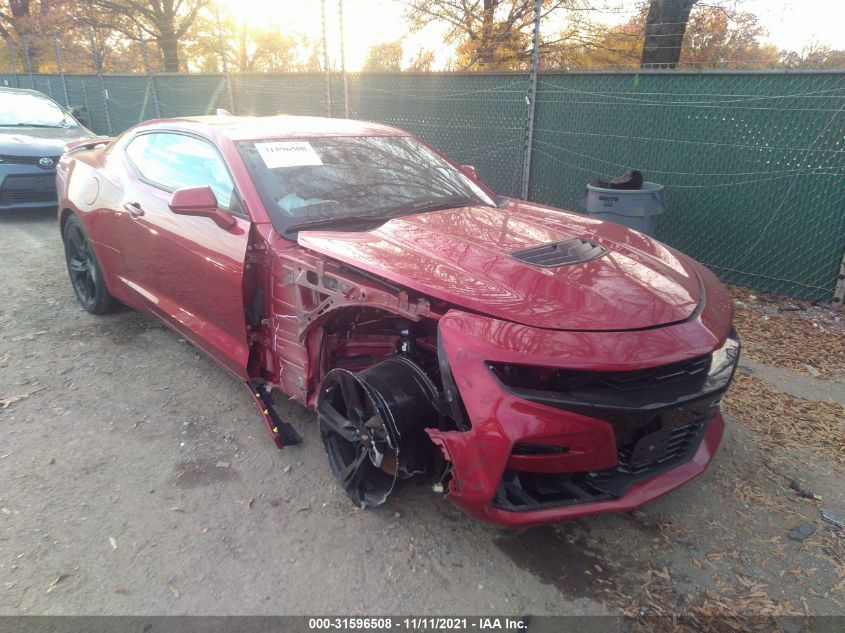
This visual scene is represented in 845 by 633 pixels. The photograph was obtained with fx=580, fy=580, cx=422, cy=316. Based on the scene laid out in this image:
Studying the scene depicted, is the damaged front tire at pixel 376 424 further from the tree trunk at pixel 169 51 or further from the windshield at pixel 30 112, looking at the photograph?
the tree trunk at pixel 169 51

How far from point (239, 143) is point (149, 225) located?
89cm

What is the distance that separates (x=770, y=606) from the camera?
6.94 feet

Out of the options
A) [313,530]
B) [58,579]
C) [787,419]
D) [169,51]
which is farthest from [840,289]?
[169,51]

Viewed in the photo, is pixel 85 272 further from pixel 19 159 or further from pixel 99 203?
pixel 19 159

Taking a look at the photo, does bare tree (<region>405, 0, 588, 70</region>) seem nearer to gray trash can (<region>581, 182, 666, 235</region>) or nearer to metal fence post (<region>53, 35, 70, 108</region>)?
gray trash can (<region>581, 182, 666, 235</region>)

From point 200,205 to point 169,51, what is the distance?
1740cm

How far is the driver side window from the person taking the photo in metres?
3.18

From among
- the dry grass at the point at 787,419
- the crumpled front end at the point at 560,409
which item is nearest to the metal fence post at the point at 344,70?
the dry grass at the point at 787,419

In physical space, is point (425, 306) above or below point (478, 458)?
above

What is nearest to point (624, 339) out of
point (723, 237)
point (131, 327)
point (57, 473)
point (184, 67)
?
point (57, 473)

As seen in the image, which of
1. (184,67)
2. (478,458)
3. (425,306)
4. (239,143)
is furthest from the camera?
(184,67)

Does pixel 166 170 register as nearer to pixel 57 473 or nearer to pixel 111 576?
pixel 57 473

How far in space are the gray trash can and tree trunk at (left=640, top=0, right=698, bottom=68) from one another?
250 centimetres

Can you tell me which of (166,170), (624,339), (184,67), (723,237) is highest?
(184,67)
